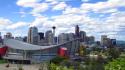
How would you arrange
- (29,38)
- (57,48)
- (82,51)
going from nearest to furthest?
(57,48)
(82,51)
(29,38)

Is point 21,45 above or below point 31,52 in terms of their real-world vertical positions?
above

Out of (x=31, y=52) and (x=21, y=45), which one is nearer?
(x=31, y=52)

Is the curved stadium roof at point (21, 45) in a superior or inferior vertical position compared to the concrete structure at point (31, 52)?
superior

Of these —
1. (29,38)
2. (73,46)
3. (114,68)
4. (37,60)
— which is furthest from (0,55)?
(114,68)

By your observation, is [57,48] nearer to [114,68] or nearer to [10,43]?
[10,43]

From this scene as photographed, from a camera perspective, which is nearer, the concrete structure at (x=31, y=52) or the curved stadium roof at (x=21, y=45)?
the concrete structure at (x=31, y=52)

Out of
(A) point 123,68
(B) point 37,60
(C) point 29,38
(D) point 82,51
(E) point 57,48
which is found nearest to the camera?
(A) point 123,68

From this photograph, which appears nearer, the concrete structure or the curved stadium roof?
the concrete structure

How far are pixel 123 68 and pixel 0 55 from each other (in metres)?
107

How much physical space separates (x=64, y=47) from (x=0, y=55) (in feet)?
72.2

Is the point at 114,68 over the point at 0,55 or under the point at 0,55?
over

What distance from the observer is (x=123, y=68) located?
1198 centimetres

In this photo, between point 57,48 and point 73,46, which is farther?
point 73,46

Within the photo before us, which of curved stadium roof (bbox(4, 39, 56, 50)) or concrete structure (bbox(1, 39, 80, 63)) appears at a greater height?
curved stadium roof (bbox(4, 39, 56, 50))
